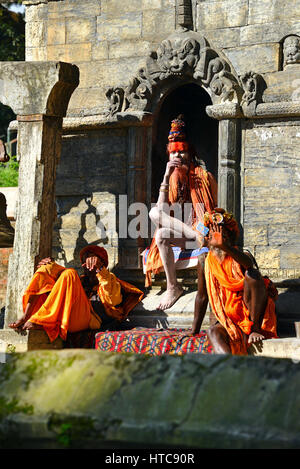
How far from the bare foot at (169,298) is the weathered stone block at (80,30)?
3.18 metres

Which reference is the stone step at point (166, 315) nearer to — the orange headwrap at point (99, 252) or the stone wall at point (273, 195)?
the orange headwrap at point (99, 252)

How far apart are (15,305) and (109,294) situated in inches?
37.2

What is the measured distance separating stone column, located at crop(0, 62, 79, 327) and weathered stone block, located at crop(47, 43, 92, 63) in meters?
1.40

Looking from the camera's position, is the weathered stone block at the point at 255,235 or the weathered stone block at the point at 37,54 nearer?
the weathered stone block at the point at 255,235

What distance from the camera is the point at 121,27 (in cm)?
1092

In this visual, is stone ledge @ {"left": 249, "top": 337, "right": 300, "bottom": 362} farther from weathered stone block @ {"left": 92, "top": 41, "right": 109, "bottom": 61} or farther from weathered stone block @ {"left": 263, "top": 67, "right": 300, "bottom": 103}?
weathered stone block @ {"left": 92, "top": 41, "right": 109, "bottom": 61}

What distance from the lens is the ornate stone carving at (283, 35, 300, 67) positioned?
993 cm

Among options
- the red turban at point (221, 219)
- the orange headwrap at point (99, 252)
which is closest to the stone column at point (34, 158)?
the orange headwrap at point (99, 252)

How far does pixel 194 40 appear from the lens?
33.9ft

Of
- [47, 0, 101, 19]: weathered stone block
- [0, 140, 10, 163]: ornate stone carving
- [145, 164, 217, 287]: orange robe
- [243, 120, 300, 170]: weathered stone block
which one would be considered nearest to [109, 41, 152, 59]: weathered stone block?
[47, 0, 101, 19]: weathered stone block

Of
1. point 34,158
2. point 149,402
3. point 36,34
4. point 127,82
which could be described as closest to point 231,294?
point 34,158

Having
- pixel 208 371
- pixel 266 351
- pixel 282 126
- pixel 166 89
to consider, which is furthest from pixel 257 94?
pixel 208 371

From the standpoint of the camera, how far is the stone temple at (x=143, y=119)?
31.6 ft

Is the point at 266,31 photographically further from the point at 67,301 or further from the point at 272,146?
the point at 67,301
